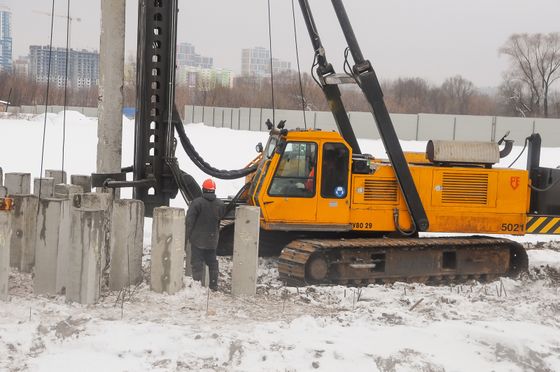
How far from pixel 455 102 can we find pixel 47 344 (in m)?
86.9

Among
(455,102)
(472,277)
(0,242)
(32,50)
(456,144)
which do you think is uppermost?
(32,50)

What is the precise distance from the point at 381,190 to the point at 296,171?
1.38m

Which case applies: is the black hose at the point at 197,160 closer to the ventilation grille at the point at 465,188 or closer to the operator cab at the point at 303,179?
the operator cab at the point at 303,179

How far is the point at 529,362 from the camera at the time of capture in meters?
6.59

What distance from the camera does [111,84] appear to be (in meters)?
11.2

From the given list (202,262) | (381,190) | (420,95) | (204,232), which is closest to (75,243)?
(204,232)

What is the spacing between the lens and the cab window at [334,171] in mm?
11047

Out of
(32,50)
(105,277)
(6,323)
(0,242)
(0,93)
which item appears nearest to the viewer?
(6,323)

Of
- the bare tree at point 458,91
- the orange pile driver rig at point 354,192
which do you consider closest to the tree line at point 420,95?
the bare tree at point 458,91

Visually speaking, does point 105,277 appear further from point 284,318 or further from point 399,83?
point 399,83

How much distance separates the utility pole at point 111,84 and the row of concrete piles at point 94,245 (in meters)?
1.98

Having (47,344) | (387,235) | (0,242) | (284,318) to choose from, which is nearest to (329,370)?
(284,318)

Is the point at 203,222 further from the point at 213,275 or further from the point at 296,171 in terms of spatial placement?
the point at 296,171

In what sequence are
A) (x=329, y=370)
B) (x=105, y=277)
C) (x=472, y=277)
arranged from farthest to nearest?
(x=472, y=277), (x=105, y=277), (x=329, y=370)
